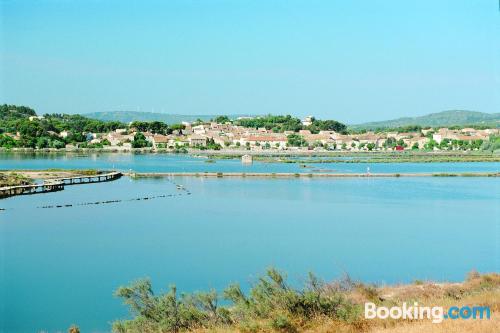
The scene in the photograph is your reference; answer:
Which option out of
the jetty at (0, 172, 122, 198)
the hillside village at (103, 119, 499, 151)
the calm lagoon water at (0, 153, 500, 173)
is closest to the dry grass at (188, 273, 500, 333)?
the jetty at (0, 172, 122, 198)

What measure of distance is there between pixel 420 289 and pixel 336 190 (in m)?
14.5

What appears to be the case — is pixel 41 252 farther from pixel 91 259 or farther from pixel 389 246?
pixel 389 246

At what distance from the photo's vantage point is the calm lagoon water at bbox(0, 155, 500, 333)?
807 cm

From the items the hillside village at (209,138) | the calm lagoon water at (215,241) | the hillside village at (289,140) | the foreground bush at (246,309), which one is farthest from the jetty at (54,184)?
the hillside village at (289,140)

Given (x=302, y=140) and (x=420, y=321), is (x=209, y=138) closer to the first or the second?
(x=302, y=140)

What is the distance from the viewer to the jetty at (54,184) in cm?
1811

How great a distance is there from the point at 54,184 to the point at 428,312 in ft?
Answer: 54.5

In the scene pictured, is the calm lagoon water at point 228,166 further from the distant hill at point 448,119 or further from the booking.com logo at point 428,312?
the distant hill at point 448,119

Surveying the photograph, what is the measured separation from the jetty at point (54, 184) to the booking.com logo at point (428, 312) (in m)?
14.9

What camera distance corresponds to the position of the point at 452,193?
20.1m

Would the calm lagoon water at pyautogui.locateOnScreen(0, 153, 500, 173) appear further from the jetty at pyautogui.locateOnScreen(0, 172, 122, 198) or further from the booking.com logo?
the booking.com logo

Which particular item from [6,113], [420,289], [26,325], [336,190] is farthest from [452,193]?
[6,113]

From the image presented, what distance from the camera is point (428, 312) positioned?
456 centimetres

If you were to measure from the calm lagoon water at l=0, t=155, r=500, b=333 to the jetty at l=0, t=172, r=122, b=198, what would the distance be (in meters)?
0.44
